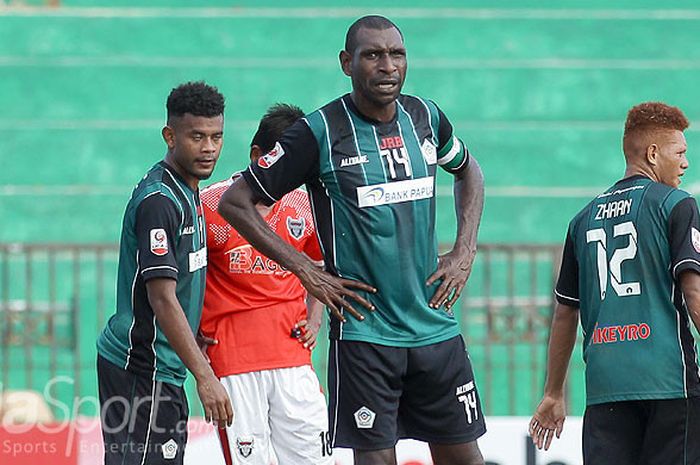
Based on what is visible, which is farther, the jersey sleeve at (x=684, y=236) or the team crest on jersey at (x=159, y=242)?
the team crest on jersey at (x=159, y=242)

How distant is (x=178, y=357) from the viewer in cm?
584

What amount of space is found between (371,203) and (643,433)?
57.0 inches

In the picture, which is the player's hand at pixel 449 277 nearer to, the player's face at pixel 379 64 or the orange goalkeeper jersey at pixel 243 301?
the player's face at pixel 379 64

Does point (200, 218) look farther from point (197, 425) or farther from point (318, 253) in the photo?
point (197, 425)

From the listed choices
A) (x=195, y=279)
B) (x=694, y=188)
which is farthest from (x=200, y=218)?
(x=694, y=188)

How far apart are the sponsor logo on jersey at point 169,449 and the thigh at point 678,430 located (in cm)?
202

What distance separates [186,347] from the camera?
5594 millimetres

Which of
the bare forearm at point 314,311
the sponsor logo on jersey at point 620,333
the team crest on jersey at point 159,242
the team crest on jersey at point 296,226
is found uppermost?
the team crest on jersey at point 296,226

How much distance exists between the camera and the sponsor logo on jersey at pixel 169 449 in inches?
230

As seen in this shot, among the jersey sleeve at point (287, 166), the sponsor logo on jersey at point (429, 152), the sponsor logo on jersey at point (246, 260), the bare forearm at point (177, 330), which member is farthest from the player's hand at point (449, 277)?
the sponsor logo on jersey at point (246, 260)

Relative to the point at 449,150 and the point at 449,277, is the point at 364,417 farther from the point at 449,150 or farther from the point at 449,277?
the point at 449,150

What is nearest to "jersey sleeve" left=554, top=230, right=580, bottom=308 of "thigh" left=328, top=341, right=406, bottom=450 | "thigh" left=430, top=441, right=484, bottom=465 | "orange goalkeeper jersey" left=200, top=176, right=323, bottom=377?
"thigh" left=430, top=441, right=484, bottom=465

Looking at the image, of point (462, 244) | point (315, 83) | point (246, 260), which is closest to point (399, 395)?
point (462, 244)

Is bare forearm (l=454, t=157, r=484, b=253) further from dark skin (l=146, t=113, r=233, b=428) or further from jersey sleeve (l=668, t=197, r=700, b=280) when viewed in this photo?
dark skin (l=146, t=113, r=233, b=428)
